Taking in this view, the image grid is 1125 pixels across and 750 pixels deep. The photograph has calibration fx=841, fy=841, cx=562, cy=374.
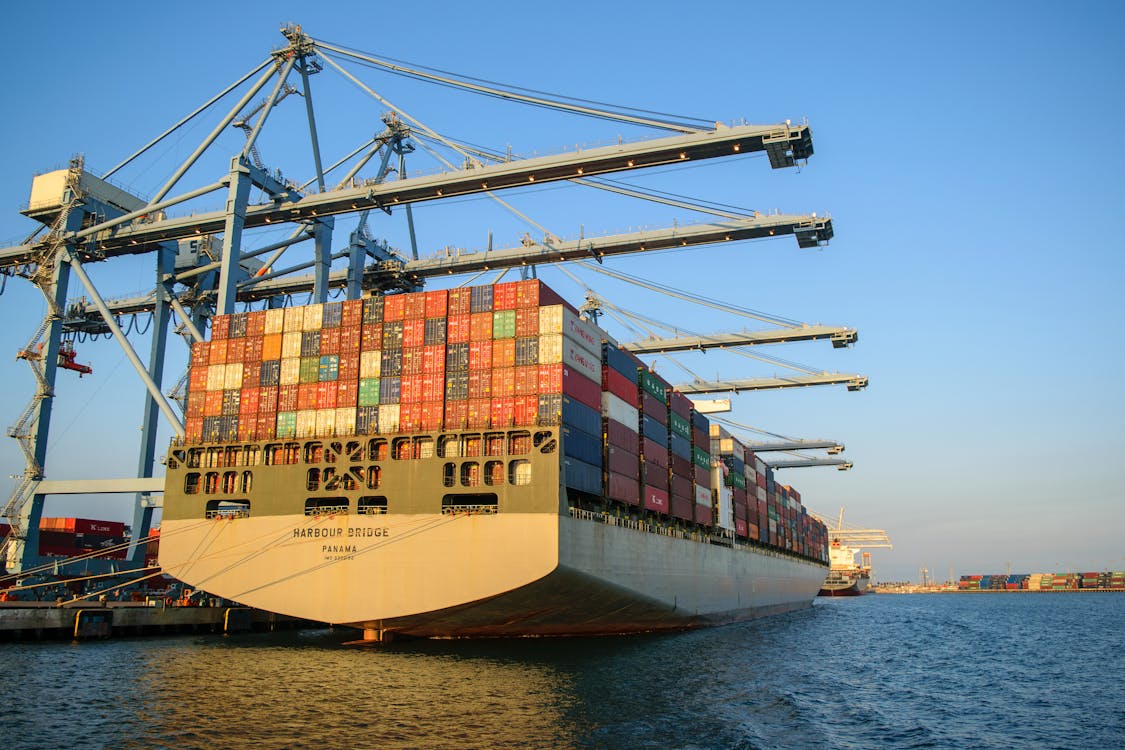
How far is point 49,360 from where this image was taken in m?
47.8

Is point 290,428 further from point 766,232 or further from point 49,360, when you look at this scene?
point 766,232

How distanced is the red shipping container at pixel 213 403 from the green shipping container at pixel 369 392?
7.30m

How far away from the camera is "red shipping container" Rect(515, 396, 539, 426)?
3266 cm

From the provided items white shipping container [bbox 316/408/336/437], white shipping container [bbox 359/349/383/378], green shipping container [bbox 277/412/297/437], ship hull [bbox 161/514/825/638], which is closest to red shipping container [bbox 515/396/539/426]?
ship hull [bbox 161/514/825/638]

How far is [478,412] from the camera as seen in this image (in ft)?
110

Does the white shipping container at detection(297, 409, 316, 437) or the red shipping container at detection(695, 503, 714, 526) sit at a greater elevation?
the white shipping container at detection(297, 409, 316, 437)

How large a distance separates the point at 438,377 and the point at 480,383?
74.7 inches

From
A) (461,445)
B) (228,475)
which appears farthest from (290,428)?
(461,445)

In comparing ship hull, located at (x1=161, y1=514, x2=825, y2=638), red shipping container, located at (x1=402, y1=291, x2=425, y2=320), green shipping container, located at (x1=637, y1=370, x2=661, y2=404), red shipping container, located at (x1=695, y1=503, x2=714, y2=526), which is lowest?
ship hull, located at (x1=161, y1=514, x2=825, y2=638)

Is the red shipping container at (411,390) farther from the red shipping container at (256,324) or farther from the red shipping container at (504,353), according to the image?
the red shipping container at (256,324)

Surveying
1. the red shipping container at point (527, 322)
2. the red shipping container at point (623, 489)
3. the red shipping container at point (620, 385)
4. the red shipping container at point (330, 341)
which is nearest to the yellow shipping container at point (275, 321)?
the red shipping container at point (330, 341)

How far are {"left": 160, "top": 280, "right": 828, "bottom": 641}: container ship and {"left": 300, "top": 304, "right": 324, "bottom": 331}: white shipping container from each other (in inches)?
4.0

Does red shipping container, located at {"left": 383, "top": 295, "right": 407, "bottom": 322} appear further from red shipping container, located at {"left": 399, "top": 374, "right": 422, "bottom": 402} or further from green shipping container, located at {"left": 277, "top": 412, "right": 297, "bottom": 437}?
green shipping container, located at {"left": 277, "top": 412, "right": 297, "bottom": 437}

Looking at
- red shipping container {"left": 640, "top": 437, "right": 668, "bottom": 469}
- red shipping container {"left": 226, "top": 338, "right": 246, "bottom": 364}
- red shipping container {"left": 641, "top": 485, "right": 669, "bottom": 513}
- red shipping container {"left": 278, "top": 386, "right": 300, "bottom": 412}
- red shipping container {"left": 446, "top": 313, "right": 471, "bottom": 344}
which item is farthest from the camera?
red shipping container {"left": 640, "top": 437, "right": 668, "bottom": 469}
